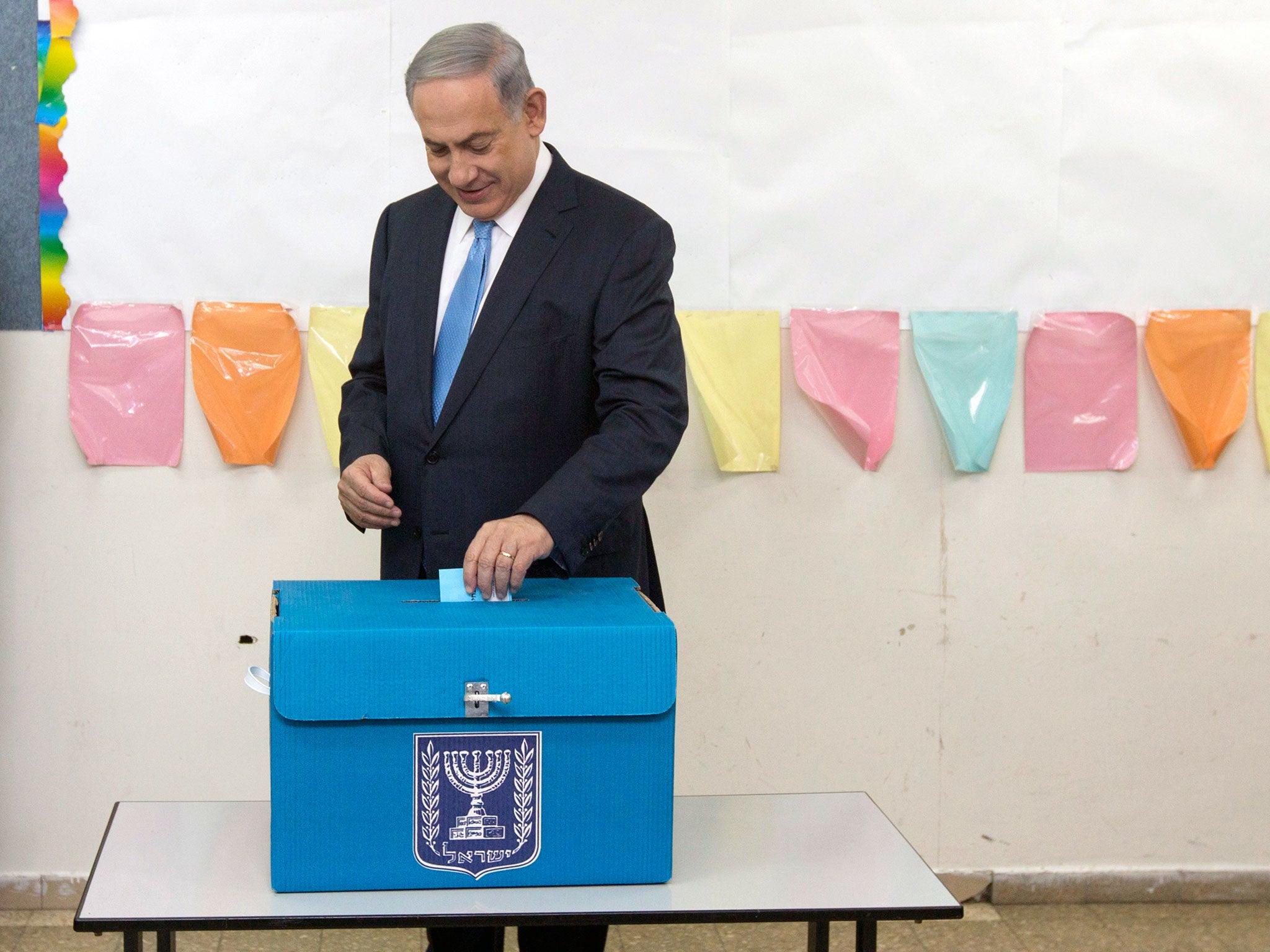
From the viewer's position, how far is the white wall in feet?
8.18

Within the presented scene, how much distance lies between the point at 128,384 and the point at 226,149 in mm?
469

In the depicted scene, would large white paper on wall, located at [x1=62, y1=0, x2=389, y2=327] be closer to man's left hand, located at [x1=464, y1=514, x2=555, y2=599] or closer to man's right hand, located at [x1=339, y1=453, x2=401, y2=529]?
man's right hand, located at [x1=339, y1=453, x2=401, y2=529]

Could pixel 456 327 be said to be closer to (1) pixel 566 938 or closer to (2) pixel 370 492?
(2) pixel 370 492

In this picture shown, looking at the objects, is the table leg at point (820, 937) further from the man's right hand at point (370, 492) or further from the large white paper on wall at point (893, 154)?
the large white paper on wall at point (893, 154)

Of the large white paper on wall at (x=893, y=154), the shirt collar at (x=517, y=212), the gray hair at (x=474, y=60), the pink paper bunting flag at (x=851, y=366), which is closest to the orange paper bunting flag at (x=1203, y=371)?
the large white paper on wall at (x=893, y=154)

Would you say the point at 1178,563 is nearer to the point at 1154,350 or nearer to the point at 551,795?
the point at 1154,350

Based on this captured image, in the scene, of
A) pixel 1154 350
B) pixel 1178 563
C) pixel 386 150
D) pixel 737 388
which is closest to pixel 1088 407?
pixel 1154 350

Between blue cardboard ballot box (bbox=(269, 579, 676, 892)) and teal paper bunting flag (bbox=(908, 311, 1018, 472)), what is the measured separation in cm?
140

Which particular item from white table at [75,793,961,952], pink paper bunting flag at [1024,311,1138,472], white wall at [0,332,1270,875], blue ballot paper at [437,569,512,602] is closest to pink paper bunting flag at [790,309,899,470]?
white wall at [0,332,1270,875]

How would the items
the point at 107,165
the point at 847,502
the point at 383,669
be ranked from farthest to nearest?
the point at 847,502
the point at 107,165
the point at 383,669

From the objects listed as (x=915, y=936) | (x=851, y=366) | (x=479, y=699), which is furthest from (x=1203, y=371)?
(x=479, y=699)

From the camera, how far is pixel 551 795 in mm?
1255

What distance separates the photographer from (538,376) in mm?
1664

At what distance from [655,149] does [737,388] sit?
0.47m
